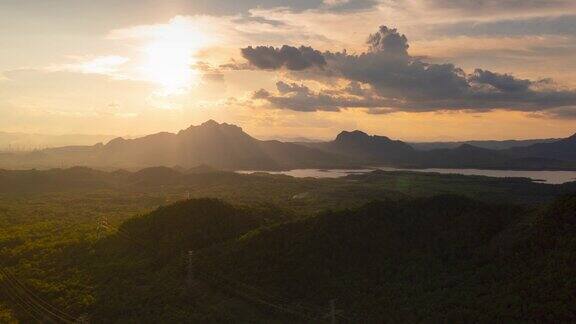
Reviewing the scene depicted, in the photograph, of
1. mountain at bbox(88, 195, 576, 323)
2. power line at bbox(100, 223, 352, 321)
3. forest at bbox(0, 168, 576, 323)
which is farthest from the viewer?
power line at bbox(100, 223, 352, 321)

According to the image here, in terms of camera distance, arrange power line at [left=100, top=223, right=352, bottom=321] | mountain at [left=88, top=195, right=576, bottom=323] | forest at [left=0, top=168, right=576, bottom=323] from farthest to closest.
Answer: power line at [left=100, top=223, right=352, bottom=321] < forest at [left=0, top=168, right=576, bottom=323] < mountain at [left=88, top=195, right=576, bottom=323]

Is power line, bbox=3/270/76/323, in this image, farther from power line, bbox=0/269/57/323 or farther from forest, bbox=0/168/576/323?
power line, bbox=0/269/57/323

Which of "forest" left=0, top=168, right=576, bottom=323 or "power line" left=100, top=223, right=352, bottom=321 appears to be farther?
"power line" left=100, top=223, right=352, bottom=321

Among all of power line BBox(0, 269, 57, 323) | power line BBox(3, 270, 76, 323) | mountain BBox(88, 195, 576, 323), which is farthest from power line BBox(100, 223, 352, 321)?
power line BBox(0, 269, 57, 323)

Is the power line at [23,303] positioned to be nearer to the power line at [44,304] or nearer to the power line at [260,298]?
the power line at [44,304]

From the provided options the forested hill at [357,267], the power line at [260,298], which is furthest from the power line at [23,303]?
the power line at [260,298]

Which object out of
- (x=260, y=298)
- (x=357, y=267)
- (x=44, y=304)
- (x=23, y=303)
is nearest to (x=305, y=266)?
(x=357, y=267)

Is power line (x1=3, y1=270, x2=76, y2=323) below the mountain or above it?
below
